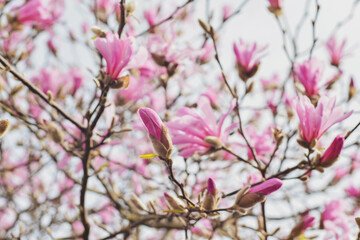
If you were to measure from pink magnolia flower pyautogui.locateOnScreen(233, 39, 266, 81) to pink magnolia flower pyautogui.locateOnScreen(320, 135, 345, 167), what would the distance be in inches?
22.1

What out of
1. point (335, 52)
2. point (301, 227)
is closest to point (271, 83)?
point (335, 52)

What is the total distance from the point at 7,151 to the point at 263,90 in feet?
10.2

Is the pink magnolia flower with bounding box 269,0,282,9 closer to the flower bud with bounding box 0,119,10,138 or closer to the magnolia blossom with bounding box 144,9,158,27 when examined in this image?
the magnolia blossom with bounding box 144,9,158,27

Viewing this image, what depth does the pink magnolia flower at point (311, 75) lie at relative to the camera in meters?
1.47

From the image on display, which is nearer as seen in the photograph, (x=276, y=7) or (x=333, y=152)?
(x=333, y=152)

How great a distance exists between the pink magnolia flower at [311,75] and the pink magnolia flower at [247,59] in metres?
0.21

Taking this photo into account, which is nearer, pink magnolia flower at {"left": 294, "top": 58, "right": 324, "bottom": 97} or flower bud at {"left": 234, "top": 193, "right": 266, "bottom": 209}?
flower bud at {"left": 234, "top": 193, "right": 266, "bottom": 209}

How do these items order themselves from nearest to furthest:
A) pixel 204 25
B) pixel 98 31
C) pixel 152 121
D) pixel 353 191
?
pixel 152 121 < pixel 98 31 < pixel 204 25 < pixel 353 191

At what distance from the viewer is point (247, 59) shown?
151 centimetres

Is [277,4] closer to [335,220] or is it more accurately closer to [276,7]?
[276,7]

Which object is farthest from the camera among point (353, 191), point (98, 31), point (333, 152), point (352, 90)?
point (353, 191)

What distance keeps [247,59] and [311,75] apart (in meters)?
0.30

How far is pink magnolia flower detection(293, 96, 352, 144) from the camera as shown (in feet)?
3.56

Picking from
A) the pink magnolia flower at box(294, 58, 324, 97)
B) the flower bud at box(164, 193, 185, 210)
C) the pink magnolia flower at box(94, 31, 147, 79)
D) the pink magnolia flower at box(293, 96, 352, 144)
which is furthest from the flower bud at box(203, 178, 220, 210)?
the pink magnolia flower at box(294, 58, 324, 97)
